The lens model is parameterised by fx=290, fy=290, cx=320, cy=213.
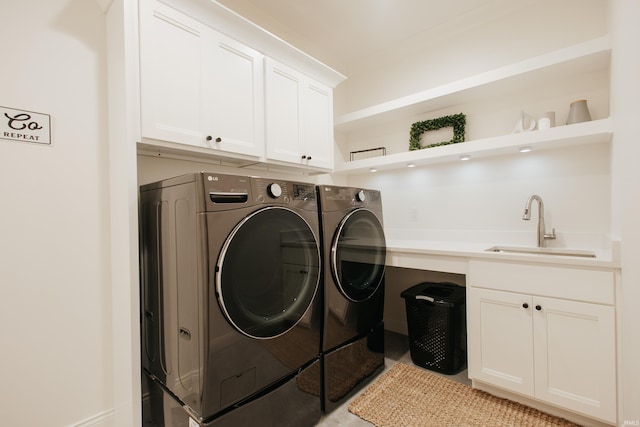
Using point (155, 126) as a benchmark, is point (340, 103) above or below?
above

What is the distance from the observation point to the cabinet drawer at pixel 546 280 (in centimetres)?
142

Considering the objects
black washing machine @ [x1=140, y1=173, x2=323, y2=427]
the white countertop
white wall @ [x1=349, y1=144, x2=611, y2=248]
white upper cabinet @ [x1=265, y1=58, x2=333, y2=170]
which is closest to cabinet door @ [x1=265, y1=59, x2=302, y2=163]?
white upper cabinet @ [x1=265, y1=58, x2=333, y2=170]

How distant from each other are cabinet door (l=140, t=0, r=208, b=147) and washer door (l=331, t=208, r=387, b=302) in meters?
0.99

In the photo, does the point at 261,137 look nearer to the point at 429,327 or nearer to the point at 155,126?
the point at 155,126

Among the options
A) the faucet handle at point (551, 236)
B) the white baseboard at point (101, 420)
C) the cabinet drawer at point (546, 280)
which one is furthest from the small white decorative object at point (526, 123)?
the white baseboard at point (101, 420)

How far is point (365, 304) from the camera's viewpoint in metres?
1.95

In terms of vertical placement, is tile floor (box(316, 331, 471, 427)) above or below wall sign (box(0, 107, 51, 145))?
Answer: below

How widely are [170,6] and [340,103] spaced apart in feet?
6.43

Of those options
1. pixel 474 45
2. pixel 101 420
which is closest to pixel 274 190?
pixel 101 420

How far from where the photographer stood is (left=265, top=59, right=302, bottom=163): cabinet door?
1.96m

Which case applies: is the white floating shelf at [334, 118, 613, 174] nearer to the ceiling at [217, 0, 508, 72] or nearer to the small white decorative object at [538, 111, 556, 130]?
the small white decorative object at [538, 111, 556, 130]

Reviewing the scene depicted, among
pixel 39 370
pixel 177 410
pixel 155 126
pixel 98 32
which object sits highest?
pixel 98 32

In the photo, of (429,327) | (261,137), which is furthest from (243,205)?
(429,327)

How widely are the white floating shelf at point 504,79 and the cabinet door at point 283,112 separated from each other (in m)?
0.84
